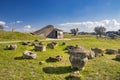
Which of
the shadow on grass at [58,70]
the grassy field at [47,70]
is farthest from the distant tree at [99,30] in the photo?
the shadow on grass at [58,70]

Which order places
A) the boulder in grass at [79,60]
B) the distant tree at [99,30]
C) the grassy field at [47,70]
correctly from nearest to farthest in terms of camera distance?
1. the grassy field at [47,70]
2. the boulder in grass at [79,60]
3. the distant tree at [99,30]

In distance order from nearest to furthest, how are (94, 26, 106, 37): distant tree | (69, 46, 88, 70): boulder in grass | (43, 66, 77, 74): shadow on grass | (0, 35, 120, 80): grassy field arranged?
(0, 35, 120, 80): grassy field, (43, 66, 77, 74): shadow on grass, (69, 46, 88, 70): boulder in grass, (94, 26, 106, 37): distant tree

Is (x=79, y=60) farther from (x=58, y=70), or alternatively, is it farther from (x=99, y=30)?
(x=99, y=30)

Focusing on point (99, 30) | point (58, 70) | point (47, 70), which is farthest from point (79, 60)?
point (99, 30)

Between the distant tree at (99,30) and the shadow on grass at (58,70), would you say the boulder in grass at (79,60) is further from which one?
the distant tree at (99,30)

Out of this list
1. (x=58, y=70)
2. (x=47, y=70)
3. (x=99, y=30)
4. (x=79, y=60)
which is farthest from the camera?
(x=99, y=30)

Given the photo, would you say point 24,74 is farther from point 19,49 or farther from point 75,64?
point 19,49

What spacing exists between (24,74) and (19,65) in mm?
3827

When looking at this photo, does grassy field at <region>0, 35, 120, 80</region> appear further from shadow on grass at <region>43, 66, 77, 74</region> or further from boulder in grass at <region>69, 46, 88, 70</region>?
boulder in grass at <region>69, 46, 88, 70</region>

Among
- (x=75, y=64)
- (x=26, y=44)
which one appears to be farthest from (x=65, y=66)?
(x=26, y=44)

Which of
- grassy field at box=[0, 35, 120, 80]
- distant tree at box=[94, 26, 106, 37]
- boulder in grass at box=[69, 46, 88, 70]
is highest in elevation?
distant tree at box=[94, 26, 106, 37]

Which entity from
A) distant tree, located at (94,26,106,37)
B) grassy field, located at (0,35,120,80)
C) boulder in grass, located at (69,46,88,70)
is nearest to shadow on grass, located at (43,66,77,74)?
grassy field, located at (0,35,120,80)

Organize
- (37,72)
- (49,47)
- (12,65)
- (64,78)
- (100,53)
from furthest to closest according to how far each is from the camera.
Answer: (49,47) → (100,53) → (12,65) → (37,72) → (64,78)

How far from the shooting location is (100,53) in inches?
1517
